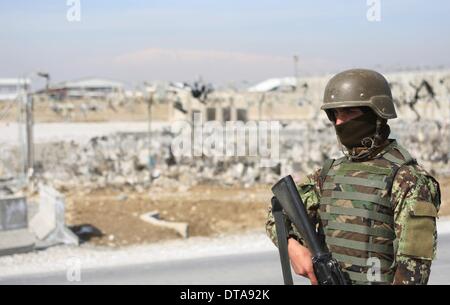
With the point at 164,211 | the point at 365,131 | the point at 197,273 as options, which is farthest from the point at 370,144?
the point at 164,211

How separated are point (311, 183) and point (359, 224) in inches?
12.3

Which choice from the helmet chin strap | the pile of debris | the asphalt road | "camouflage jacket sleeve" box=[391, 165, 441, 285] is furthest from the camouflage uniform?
the pile of debris

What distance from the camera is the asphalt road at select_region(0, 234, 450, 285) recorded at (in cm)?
710

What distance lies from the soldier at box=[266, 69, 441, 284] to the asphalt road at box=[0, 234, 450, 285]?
161 inches

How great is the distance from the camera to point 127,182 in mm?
15242

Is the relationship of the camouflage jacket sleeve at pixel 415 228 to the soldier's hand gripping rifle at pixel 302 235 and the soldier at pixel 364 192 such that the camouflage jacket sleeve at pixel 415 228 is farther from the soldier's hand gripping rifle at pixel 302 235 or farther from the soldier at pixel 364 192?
the soldier's hand gripping rifle at pixel 302 235

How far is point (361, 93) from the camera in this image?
2641 millimetres

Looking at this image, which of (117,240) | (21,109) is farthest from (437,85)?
(117,240)

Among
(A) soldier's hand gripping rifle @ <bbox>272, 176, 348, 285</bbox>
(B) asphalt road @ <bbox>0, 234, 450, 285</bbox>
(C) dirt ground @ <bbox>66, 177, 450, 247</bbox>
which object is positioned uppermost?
(A) soldier's hand gripping rifle @ <bbox>272, 176, 348, 285</bbox>

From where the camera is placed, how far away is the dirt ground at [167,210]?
402 inches

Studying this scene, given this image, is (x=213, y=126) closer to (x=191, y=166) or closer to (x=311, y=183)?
(x=191, y=166)

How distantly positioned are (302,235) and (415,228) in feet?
1.33

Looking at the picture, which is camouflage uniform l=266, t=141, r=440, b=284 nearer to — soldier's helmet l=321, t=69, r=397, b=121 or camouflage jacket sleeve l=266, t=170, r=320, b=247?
soldier's helmet l=321, t=69, r=397, b=121

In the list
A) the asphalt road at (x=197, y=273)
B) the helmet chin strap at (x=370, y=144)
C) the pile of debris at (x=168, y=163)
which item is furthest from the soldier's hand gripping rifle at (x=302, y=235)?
the pile of debris at (x=168, y=163)
